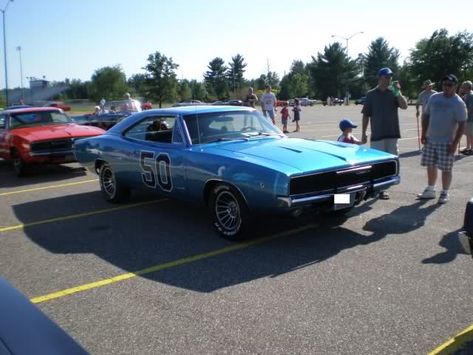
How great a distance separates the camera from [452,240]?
17.6 feet

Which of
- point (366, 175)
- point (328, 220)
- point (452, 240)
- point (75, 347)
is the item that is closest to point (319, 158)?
point (366, 175)

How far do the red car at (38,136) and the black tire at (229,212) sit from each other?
5900 millimetres

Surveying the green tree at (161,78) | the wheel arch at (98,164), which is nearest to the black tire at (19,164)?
the wheel arch at (98,164)

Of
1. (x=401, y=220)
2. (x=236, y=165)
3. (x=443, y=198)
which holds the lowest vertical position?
(x=401, y=220)

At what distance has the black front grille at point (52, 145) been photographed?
10.4 m

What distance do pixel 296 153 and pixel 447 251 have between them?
5.94ft

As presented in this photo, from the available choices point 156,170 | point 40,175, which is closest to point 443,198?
point 156,170

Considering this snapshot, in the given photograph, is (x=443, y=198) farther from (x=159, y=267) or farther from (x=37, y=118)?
(x=37, y=118)

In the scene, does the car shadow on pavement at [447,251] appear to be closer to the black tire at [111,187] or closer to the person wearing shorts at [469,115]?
the black tire at [111,187]

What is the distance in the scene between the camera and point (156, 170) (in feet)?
21.5

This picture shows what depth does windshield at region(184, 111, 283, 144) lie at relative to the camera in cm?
633

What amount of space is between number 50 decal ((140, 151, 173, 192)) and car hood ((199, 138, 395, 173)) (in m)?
0.73

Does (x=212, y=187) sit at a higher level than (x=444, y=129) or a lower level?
lower

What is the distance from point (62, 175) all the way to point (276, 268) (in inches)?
296
